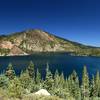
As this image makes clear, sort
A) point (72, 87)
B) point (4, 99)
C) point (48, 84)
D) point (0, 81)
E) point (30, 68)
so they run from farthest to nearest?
point (30, 68) → point (72, 87) → point (48, 84) → point (0, 81) → point (4, 99)

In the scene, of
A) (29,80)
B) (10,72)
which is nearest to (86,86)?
(29,80)

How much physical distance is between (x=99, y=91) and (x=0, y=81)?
52.9 m

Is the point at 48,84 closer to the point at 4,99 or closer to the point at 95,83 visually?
the point at 95,83

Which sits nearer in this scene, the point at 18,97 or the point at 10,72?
the point at 18,97

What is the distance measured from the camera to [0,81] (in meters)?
98.0

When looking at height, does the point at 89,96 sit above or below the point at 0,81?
below

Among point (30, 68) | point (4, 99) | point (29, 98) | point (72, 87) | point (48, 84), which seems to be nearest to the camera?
point (4, 99)

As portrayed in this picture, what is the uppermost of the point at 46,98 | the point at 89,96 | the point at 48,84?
the point at 46,98

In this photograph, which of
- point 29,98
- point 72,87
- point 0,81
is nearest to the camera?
point 29,98

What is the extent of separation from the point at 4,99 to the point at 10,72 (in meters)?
92.6

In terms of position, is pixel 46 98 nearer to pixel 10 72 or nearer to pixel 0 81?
pixel 0 81

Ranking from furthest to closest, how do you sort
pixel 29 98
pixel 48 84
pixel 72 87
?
pixel 72 87 → pixel 48 84 → pixel 29 98

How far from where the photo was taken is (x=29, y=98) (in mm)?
23062

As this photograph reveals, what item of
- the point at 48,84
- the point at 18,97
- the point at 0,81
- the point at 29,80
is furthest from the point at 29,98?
the point at 29,80
